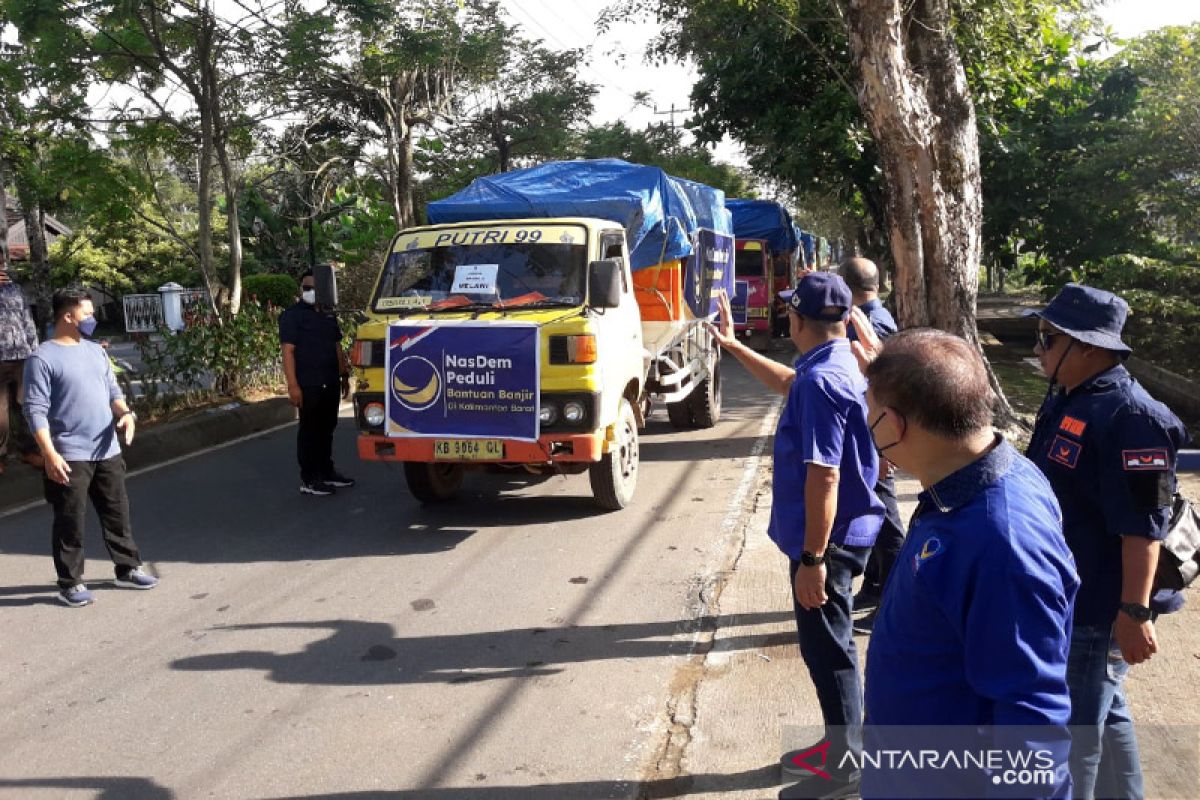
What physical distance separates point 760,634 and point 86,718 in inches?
126

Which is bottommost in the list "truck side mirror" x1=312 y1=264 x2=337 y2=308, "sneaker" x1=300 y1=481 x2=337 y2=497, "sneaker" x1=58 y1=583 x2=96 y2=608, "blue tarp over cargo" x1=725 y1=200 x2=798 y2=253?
"sneaker" x1=58 y1=583 x2=96 y2=608

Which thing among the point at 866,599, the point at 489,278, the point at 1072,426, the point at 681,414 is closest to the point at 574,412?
the point at 489,278

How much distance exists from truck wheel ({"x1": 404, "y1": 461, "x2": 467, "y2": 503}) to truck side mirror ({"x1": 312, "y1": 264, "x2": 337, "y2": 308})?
5.17 ft

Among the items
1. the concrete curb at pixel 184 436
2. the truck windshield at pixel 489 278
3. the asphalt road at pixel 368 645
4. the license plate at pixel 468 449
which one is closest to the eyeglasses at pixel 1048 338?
the asphalt road at pixel 368 645

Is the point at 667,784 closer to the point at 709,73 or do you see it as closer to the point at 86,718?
the point at 86,718

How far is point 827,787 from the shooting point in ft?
10.9

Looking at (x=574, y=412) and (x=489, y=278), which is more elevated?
(x=489, y=278)

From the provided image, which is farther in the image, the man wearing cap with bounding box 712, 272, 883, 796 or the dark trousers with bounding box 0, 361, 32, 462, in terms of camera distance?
the dark trousers with bounding box 0, 361, 32, 462

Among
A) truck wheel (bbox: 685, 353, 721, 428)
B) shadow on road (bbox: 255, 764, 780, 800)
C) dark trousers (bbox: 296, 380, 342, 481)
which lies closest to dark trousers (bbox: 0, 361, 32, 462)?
dark trousers (bbox: 296, 380, 342, 481)

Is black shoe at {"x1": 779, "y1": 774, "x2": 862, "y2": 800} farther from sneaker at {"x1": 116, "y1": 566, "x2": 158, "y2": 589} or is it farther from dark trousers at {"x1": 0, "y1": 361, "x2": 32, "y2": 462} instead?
dark trousers at {"x1": 0, "y1": 361, "x2": 32, "y2": 462}

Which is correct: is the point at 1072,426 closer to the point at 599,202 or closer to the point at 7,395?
the point at 599,202

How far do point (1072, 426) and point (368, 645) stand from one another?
3609mm

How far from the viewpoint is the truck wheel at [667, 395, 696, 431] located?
11000mm

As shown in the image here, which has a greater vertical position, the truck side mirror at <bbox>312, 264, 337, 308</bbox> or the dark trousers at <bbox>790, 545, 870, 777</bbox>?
the truck side mirror at <bbox>312, 264, 337, 308</bbox>
